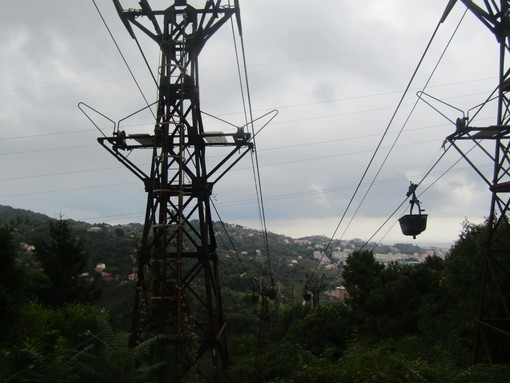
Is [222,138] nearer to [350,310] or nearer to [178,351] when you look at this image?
[178,351]

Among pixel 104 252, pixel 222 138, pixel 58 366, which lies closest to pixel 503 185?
pixel 222 138

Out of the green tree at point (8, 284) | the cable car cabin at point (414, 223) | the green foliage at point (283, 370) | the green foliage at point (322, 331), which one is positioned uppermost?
the cable car cabin at point (414, 223)

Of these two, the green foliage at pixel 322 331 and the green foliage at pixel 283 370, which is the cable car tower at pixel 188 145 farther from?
the green foliage at pixel 322 331

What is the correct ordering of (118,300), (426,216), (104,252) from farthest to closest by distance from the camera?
(104,252) → (118,300) → (426,216)

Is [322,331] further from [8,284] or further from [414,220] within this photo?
[8,284]

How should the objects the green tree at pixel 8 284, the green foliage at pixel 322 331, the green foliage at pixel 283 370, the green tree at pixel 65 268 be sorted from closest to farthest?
1. the green tree at pixel 8 284
2. the green foliage at pixel 283 370
3. the green foliage at pixel 322 331
4. the green tree at pixel 65 268

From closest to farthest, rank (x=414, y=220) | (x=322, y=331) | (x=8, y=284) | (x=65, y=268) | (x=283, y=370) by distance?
(x=8, y=284), (x=414, y=220), (x=283, y=370), (x=322, y=331), (x=65, y=268)

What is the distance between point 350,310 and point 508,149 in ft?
73.2

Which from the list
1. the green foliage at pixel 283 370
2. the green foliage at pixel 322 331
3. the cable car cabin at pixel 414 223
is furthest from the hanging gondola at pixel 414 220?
the green foliage at pixel 322 331

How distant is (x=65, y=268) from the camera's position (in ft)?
87.6

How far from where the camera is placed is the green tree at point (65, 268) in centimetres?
2552

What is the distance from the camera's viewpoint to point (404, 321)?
87.0 ft

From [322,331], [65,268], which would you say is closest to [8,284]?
[322,331]

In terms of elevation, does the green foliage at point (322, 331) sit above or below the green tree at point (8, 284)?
below
